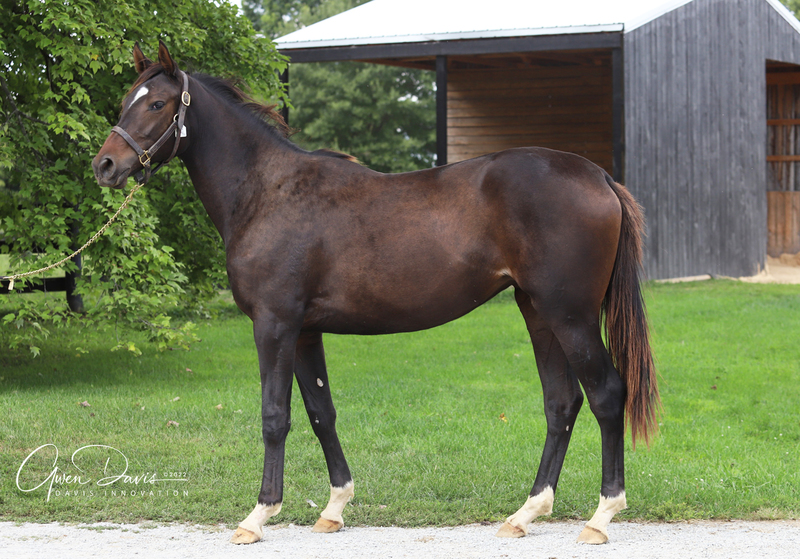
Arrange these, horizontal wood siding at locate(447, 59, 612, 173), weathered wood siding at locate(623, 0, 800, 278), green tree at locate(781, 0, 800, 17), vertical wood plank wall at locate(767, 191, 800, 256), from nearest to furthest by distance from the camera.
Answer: weathered wood siding at locate(623, 0, 800, 278), horizontal wood siding at locate(447, 59, 612, 173), vertical wood plank wall at locate(767, 191, 800, 256), green tree at locate(781, 0, 800, 17)

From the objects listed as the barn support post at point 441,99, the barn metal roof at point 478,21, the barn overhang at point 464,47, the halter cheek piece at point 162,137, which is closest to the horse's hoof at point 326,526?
the halter cheek piece at point 162,137

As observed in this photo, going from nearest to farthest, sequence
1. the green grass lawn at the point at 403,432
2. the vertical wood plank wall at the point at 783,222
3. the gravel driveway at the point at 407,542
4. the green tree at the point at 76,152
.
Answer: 1. the gravel driveway at the point at 407,542
2. the green grass lawn at the point at 403,432
3. the green tree at the point at 76,152
4. the vertical wood plank wall at the point at 783,222

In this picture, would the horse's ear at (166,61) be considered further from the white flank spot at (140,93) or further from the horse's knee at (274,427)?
the horse's knee at (274,427)

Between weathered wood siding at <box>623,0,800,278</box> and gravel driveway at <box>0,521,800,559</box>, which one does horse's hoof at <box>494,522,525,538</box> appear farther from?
weathered wood siding at <box>623,0,800,278</box>

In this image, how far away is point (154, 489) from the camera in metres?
4.88

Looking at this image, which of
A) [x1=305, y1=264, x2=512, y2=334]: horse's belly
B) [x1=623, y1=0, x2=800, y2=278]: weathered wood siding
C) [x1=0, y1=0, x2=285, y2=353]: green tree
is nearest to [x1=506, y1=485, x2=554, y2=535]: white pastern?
[x1=305, y1=264, x2=512, y2=334]: horse's belly

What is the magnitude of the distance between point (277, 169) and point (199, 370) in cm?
514

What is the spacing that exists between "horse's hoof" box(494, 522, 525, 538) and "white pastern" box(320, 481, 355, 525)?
801 millimetres

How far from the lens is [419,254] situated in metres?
4.03

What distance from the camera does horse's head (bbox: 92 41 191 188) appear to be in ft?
13.1

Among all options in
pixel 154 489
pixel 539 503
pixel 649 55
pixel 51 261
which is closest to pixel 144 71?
pixel 154 489

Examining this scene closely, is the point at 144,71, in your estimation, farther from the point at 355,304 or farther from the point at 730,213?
the point at 730,213

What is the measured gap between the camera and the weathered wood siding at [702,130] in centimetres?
1559

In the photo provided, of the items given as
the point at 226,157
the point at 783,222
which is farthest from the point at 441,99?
the point at 226,157
